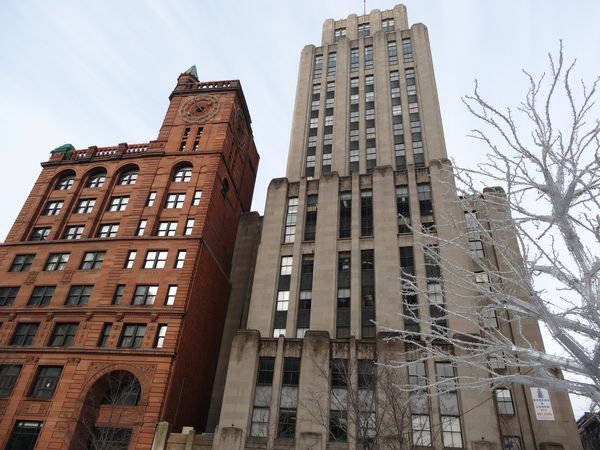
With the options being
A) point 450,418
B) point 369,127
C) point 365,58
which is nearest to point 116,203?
point 369,127

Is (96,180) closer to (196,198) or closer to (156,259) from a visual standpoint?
(196,198)

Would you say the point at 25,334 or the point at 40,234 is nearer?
the point at 25,334

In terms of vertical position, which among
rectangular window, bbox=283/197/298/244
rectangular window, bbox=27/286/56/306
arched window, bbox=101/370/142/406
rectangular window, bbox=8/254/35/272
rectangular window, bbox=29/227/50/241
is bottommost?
arched window, bbox=101/370/142/406

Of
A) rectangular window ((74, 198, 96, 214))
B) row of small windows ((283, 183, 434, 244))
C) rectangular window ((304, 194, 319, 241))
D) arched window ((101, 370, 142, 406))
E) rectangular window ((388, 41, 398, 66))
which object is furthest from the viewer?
rectangular window ((388, 41, 398, 66))

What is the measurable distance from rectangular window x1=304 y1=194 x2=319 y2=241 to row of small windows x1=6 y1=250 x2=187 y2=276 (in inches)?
490

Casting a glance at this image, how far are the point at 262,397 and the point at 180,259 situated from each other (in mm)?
14831

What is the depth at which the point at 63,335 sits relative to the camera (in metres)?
35.9

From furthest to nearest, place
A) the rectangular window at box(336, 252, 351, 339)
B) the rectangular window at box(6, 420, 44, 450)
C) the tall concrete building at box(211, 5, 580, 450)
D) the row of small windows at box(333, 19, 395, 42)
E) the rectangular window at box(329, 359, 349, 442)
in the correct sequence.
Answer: the row of small windows at box(333, 19, 395, 42) → the rectangular window at box(336, 252, 351, 339) → the rectangular window at box(6, 420, 44, 450) → the rectangular window at box(329, 359, 349, 442) → the tall concrete building at box(211, 5, 580, 450)

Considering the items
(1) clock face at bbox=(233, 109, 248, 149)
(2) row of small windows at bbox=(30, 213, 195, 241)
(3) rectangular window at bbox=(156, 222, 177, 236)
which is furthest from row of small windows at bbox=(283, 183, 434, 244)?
(1) clock face at bbox=(233, 109, 248, 149)

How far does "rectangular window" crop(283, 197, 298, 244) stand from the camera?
43.7 m

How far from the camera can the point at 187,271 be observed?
1494 inches

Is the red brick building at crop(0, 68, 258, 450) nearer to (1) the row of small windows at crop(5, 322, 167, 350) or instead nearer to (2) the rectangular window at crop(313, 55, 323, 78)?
(1) the row of small windows at crop(5, 322, 167, 350)

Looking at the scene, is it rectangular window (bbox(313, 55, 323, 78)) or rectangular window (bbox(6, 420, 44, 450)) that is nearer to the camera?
rectangular window (bbox(6, 420, 44, 450))

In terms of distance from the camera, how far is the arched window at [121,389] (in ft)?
106
